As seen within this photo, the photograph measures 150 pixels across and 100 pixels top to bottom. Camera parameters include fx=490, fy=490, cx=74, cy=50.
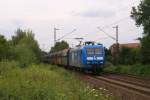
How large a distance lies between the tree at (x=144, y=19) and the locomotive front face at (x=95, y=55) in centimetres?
793

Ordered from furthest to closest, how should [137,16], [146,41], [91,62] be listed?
[137,16] → [146,41] → [91,62]

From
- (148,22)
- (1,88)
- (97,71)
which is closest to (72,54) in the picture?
(97,71)

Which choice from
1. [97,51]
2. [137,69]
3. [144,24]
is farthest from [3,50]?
[144,24]

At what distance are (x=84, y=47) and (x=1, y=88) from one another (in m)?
31.2

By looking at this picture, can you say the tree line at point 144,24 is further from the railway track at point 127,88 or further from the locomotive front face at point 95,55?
the railway track at point 127,88

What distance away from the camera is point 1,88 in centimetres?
1507

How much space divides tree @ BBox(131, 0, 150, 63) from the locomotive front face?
7.93m

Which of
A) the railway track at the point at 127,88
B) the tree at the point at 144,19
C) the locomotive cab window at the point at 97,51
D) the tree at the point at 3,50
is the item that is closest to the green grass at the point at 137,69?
the tree at the point at 144,19

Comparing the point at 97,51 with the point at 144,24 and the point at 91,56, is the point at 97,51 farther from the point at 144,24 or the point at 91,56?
the point at 144,24

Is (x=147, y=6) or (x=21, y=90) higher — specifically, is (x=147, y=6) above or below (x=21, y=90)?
above

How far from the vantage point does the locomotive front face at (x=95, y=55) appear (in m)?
46.1

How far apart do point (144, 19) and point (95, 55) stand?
11201 mm

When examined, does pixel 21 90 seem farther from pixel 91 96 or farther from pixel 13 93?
pixel 91 96

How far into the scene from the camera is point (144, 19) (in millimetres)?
55094
